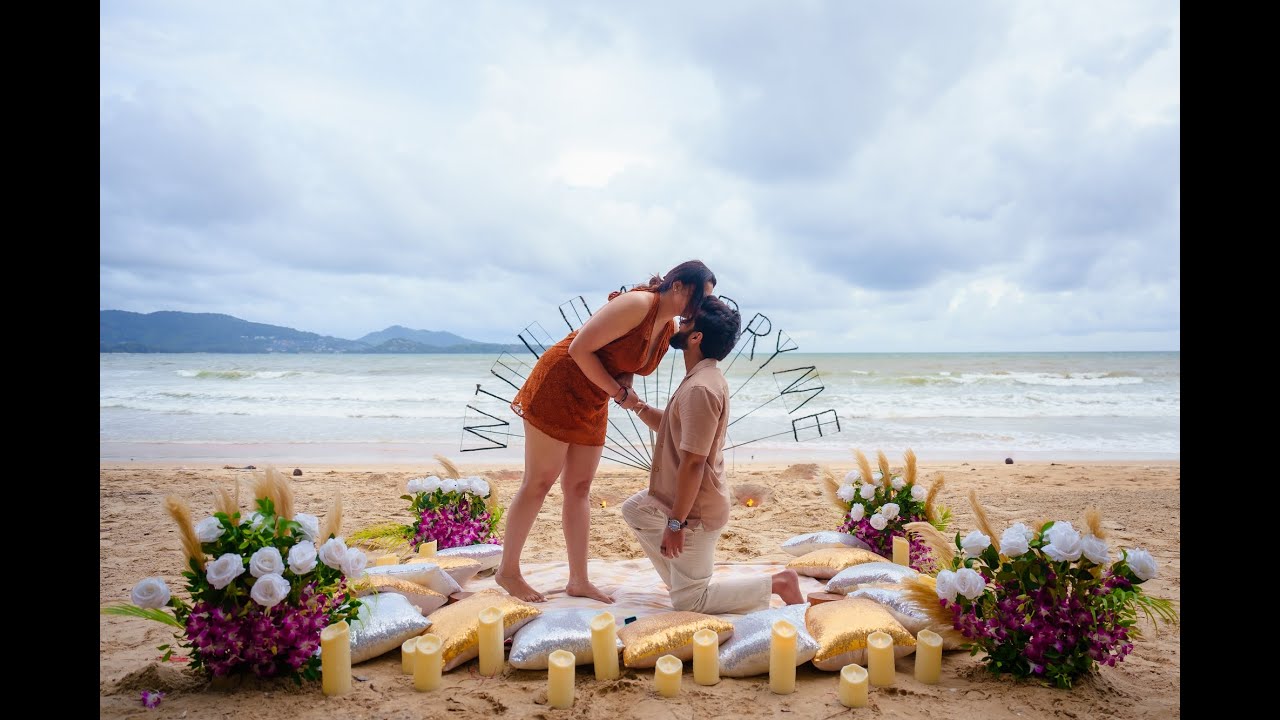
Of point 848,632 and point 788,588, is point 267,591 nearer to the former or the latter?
point 848,632

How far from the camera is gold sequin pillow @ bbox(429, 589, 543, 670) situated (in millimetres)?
2555

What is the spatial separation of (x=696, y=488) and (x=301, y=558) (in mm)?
1453

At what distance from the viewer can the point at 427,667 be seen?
7.81 ft

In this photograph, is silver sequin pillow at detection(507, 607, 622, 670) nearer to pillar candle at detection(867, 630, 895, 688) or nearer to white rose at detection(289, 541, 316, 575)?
white rose at detection(289, 541, 316, 575)

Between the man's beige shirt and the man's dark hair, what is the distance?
2.4 inches

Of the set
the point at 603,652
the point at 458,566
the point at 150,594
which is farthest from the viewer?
the point at 458,566

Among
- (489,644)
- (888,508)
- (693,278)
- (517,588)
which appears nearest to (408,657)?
(489,644)

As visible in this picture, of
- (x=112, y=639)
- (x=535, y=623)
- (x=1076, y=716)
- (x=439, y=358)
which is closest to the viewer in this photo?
(x=1076, y=716)

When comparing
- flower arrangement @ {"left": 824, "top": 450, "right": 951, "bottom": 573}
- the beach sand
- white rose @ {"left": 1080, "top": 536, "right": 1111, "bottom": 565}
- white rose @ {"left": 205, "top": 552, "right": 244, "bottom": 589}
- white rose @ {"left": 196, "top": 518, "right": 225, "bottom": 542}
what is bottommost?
the beach sand

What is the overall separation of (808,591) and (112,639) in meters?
3.12

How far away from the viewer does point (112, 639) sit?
9.45 ft

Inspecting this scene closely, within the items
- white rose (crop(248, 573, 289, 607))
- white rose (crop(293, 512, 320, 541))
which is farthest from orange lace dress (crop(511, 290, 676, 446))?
white rose (crop(248, 573, 289, 607))
